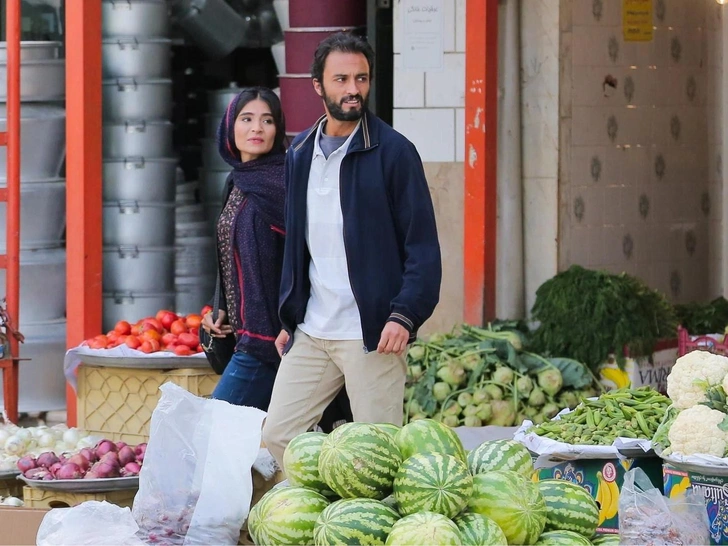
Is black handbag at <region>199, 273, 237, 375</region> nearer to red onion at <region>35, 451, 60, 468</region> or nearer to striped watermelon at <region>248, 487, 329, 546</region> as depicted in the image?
red onion at <region>35, 451, 60, 468</region>

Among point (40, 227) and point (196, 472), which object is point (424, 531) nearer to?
point (196, 472)

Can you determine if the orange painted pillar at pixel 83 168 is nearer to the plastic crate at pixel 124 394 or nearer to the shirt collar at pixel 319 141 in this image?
the plastic crate at pixel 124 394

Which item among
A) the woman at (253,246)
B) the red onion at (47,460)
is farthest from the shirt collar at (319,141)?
the red onion at (47,460)

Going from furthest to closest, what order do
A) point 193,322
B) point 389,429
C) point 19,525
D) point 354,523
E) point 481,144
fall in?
point 481,144
point 193,322
point 19,525
point 389,429
point 354,523

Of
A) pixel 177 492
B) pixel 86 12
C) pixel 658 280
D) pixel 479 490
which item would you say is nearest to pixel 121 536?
pixel 177 492

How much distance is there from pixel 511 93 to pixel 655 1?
1.22 m

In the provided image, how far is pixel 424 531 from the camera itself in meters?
2.70

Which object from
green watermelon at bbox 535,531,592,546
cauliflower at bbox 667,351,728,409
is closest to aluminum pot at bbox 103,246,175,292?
cauliflower at bbox 667,351,728,409

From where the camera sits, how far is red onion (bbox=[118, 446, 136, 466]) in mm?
4918

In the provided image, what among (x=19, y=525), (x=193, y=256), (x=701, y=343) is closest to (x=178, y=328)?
(x=193, y=256)

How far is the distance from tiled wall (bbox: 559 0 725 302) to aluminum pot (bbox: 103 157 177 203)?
7.85 feet

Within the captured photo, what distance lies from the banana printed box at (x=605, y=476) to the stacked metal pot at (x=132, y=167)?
12.3 ft

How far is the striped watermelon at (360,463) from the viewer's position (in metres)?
2.94

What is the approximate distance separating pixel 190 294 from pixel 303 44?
5.56ft
